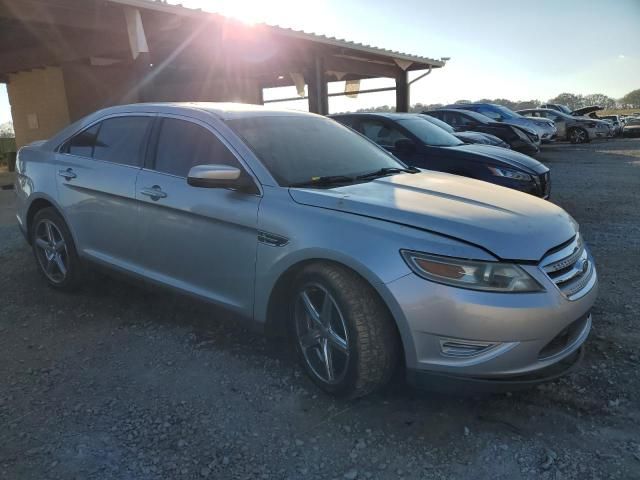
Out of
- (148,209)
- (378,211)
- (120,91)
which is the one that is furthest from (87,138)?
(120,91)

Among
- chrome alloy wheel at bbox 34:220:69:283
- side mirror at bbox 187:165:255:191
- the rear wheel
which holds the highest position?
side mirror at bbox 187:165:255:191

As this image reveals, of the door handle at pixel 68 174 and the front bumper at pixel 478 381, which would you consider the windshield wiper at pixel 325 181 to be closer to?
the front bumper at pixel 478 381

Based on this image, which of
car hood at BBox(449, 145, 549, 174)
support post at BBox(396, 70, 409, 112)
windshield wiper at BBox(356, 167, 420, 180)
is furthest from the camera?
support post at BBox(396, 70, 409, 112)

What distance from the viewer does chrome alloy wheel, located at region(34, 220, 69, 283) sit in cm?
455

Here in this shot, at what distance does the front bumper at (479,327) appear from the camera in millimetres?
2406

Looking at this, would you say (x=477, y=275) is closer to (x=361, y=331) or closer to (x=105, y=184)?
(x=361, y=331)

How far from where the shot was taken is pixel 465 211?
2785 millimetres

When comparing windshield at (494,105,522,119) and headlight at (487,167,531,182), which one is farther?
windshield at (494,105,522,119)

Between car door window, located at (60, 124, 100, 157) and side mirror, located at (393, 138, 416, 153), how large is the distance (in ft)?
12.3

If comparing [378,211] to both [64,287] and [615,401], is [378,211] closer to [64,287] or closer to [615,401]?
[615,401]

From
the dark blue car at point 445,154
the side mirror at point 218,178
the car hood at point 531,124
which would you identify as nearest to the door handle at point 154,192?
the side mirror at point 218,178

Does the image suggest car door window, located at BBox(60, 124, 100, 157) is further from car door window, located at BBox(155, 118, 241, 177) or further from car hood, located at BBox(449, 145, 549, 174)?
car hood, located at BBox(449, 145, 549, 174)

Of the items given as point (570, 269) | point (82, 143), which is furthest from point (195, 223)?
point (570, 269)

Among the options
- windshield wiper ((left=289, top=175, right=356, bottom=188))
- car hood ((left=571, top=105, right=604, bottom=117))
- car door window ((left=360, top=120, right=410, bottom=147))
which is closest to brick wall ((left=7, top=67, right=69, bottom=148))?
car door window ((left=360, top=120, right=410, bottom=147))
